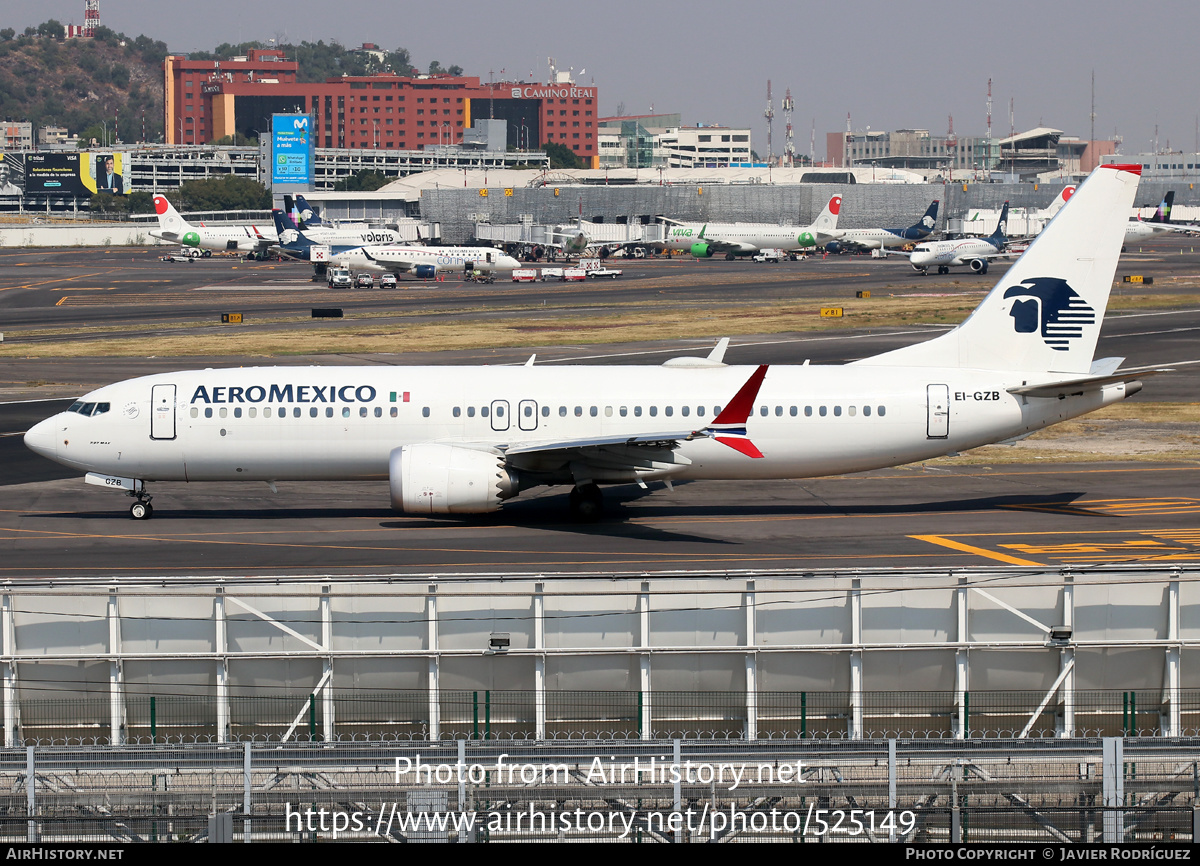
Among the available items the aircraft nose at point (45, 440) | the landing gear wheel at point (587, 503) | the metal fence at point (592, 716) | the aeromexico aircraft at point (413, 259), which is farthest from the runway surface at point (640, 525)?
the aeromexico aircraft at point (413, 259)

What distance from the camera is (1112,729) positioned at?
23469 mm

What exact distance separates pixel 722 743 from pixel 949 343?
2628 cm

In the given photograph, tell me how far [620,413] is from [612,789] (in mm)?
23302

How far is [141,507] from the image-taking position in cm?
4322

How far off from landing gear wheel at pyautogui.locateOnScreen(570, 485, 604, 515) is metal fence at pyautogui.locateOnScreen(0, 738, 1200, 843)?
70.1 ft

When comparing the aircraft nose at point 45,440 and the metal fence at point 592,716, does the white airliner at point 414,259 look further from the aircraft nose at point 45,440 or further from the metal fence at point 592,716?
the metal fence at point 592,716

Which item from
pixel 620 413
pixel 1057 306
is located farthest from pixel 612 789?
pixel 1057 306

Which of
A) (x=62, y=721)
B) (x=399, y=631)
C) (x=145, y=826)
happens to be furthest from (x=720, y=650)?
(x=62, y=721)

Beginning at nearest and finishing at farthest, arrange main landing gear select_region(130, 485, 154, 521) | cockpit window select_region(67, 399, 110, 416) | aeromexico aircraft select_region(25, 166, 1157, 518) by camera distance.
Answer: aeromexico aircraft select_region(25, 166, 1157, 518) → cockpit window select_region(67, 399, 110, 416) → main landing gear select_region(130, 485, 154, 521)

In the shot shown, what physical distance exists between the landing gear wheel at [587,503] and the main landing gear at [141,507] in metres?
14.7

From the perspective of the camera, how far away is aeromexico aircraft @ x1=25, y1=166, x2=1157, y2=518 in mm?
41656

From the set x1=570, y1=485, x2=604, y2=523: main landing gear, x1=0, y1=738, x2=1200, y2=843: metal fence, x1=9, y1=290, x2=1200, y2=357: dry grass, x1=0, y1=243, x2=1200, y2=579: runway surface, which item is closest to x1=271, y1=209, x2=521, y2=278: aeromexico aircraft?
x1=9, y1=290, x2=1200, y2=357: dry grass

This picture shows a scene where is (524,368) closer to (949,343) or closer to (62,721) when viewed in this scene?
(949,343)

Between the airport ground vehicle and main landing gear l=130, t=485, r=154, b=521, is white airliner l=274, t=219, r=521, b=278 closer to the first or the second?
the airport ground vehicle
